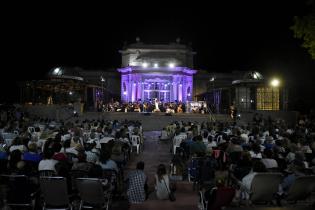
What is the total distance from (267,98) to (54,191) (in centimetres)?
3724

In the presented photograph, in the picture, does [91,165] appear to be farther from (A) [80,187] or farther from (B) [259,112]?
(B) [259,112]

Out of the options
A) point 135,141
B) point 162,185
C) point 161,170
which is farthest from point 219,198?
point 135,141

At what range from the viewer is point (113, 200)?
29.9 ft

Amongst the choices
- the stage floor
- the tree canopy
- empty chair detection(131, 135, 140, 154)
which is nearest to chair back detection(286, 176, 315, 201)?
empty chair detection(131, 135, 140, 154)

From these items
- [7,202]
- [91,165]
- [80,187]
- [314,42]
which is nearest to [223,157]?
[91,165]

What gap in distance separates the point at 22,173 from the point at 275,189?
485 centimetres

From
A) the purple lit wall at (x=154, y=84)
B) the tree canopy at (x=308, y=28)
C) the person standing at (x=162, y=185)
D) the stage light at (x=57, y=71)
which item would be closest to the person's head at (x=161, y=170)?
the person standing at (x=162, y=185)

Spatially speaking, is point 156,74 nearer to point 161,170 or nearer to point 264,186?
point 161,170

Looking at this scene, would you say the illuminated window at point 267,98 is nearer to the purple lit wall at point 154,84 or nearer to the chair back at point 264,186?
the purple lit wall at point 154,84

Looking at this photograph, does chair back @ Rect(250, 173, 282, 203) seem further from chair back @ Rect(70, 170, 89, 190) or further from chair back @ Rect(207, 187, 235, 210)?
chair back @ Rect(70, 170, 89, 190)

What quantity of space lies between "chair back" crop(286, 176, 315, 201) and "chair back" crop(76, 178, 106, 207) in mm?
3519

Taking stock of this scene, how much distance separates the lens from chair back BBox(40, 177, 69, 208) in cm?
700

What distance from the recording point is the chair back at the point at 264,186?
741 centimetres

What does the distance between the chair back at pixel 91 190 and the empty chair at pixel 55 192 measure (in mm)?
266
